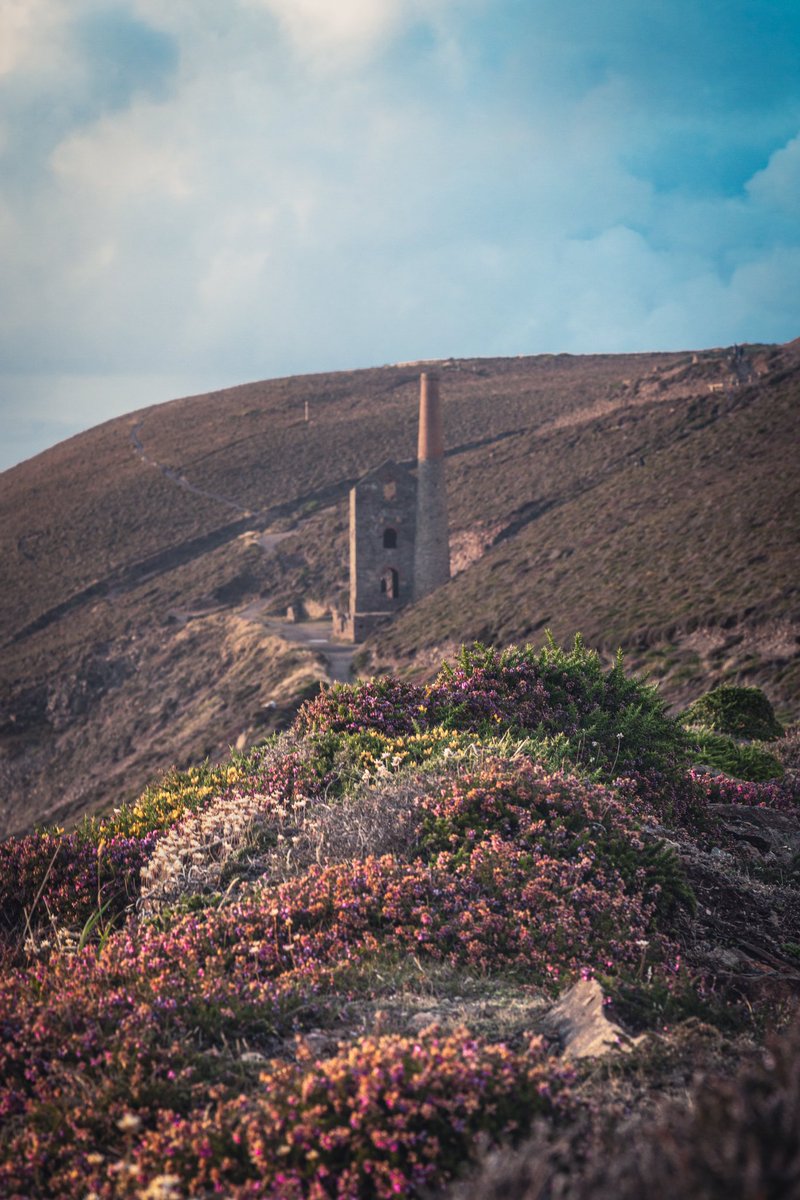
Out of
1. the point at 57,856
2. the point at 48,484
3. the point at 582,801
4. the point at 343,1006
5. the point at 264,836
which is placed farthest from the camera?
the point at 48,484

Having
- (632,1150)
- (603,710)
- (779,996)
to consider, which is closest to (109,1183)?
(632,1150)

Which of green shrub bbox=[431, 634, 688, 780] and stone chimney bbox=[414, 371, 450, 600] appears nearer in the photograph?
green shrub bbox=[431, 634, 688, 780]

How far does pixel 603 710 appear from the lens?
8.37 m

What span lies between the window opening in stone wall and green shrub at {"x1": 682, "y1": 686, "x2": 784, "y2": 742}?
103 ft

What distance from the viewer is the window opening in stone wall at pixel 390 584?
45906mm

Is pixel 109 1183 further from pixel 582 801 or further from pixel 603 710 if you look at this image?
pixel 603 710

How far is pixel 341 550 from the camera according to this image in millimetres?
59500

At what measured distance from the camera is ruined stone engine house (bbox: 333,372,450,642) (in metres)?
44.8

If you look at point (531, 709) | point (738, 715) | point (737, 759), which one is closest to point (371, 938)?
point (531, 709)

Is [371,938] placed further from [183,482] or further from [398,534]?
[183,482]

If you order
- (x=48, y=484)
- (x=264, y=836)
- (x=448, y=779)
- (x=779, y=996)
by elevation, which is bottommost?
(x=779, y=996)

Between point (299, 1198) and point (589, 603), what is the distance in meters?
33.1

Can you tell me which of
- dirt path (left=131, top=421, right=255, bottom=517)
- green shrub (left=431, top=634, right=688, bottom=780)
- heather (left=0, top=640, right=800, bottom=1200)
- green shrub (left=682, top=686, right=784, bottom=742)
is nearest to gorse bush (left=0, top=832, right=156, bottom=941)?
heather (left=0, top=640, right=800, bottom=1200)

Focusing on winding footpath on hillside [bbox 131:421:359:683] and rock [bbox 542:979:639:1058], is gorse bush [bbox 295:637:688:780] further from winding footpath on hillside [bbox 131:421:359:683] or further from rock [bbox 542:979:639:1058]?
winding footpath on hillside [bbox 131:421:359:683]
